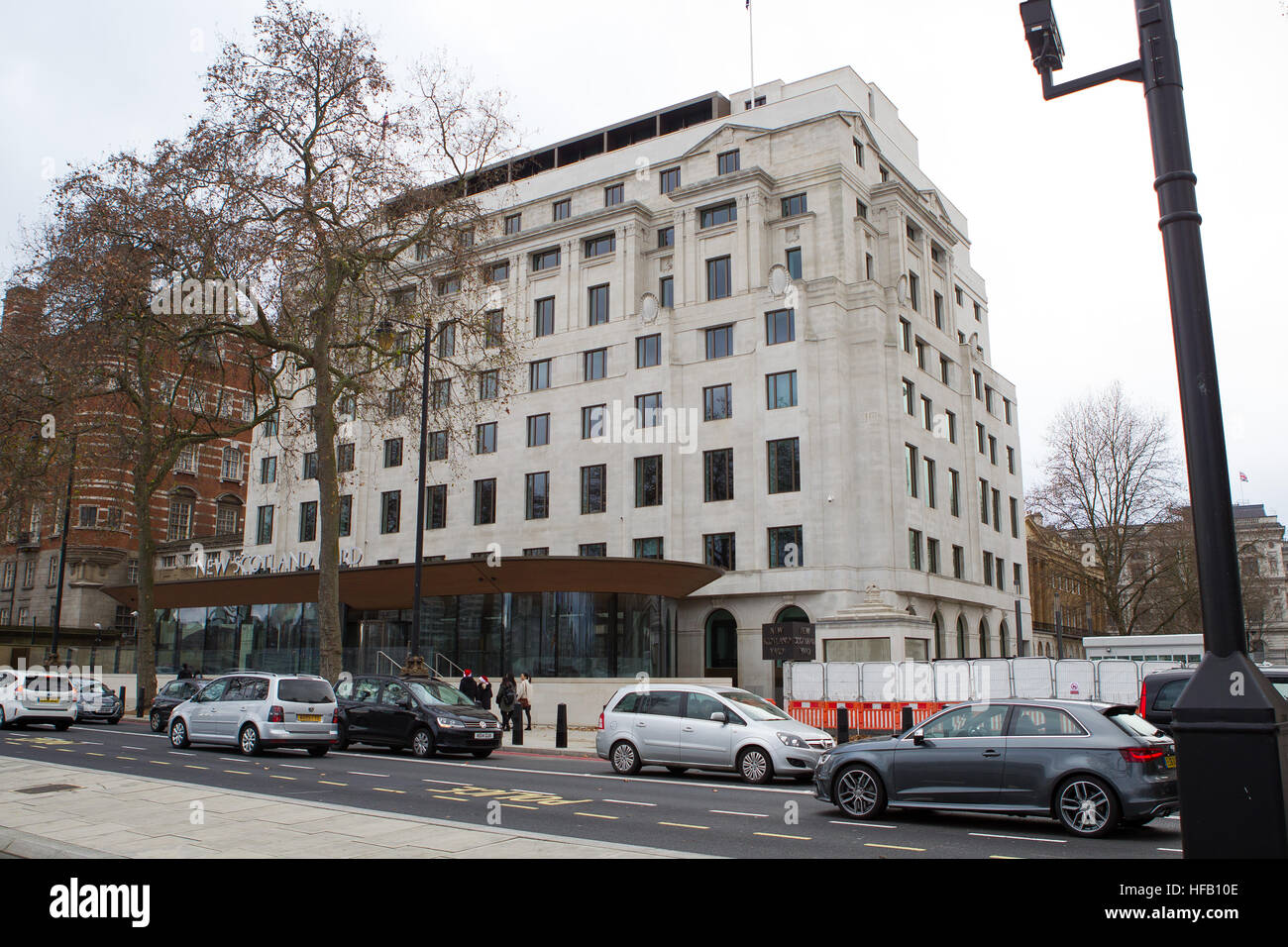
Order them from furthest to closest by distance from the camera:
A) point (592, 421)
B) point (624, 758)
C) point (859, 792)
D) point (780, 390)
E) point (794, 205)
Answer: point (592, 421) < point (794, 205) < point (780, 390) < point (624, 758) < point (859, 792)

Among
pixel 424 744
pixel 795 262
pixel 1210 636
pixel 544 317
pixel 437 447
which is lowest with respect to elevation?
pixel 424 744

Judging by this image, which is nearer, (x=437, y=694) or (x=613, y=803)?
(x=613, y=803)

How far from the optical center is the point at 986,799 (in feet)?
36.8

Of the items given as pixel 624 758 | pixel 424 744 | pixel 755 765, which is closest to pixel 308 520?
pixel 424 744

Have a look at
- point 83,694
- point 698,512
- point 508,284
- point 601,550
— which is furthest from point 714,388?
point 83,694

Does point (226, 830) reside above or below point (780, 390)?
below

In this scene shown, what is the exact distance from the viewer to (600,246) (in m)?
48.9

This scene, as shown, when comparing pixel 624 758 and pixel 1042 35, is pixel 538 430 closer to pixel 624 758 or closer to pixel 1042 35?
pixel 624 758

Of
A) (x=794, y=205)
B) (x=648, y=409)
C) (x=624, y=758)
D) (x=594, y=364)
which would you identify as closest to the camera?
(x=624, y=758)

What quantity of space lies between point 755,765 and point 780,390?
90.4 feet

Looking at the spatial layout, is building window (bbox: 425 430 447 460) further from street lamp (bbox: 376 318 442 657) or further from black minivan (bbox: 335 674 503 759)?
black minivan (bbox: 335 674 503 759)

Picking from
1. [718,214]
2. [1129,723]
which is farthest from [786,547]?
[1129,723]
